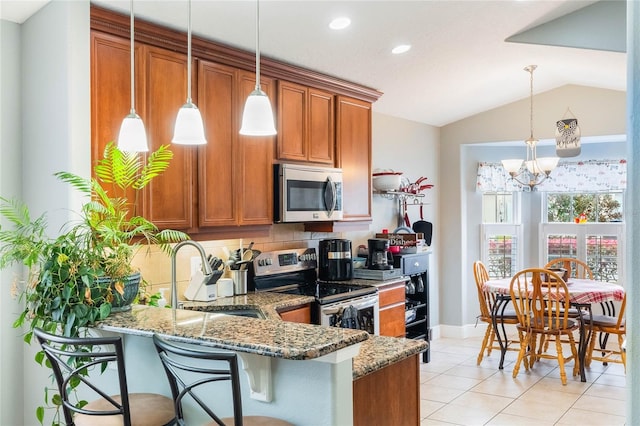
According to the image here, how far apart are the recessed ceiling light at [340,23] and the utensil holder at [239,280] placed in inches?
67.9

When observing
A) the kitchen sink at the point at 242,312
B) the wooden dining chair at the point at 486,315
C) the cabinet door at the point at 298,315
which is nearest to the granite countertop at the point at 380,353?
the kitchen sink at the point at 242,312

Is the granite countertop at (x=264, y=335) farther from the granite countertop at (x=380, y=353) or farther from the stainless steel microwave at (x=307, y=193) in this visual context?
the stainless steel microwave at (x=307, y=193)

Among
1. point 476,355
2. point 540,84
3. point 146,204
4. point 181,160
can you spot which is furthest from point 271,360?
point 540,84

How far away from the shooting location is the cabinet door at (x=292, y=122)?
3.96 m

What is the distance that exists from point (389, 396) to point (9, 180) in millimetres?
2233

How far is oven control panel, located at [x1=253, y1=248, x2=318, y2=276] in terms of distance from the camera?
13.2 ft

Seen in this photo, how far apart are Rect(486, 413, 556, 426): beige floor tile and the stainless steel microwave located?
1880 millimetres

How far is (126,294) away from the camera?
225cm

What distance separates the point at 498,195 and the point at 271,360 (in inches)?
237

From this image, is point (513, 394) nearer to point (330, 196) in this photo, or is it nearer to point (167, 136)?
point (330, 196)

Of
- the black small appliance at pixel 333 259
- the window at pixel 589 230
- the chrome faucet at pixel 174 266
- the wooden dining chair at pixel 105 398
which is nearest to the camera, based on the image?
the wooden dining chair at pixel 105 398

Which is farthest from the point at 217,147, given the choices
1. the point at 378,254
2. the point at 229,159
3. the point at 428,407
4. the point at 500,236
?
the point at 500,236

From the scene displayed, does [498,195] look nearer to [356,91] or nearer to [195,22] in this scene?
[356,91]

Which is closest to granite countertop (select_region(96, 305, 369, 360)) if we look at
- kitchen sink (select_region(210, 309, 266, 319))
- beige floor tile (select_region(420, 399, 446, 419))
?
kitchen sink (select_region(210, 309, 266, 319))
